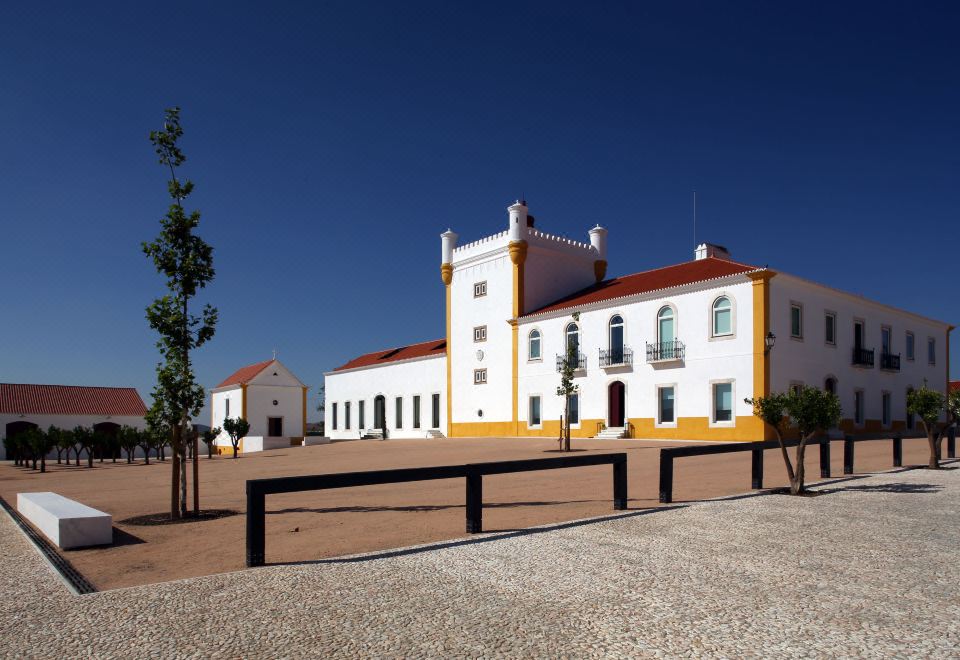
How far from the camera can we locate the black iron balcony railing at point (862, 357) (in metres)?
31.8

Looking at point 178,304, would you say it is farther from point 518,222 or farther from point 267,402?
point 267,402

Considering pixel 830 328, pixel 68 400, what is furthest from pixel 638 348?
pixel 68 400

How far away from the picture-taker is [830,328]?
101 ft

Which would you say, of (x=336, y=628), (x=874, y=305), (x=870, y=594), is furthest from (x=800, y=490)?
(x=874, y=305)

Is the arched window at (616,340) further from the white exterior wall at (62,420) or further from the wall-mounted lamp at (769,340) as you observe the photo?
the white exterior wall at (62,420)

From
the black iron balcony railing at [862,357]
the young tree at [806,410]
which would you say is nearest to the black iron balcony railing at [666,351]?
the black iron balcony railing at [862,357]

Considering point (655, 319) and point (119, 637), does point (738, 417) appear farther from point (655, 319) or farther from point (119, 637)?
point (119, 637)

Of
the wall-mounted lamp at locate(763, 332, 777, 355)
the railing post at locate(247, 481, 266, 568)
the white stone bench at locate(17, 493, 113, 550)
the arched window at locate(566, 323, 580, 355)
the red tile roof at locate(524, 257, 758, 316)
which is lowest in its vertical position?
the white stone bench at locate(17, 493, 113, 550)

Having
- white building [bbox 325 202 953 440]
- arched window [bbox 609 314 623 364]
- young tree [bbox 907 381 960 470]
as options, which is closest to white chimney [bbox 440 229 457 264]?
white building [bbox 325 202 953 440]

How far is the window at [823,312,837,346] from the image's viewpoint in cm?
3044

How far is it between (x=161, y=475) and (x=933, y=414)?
21.0m

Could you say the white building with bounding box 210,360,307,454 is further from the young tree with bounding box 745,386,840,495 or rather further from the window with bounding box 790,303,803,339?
the young tree with bounding box 745,386,840,495

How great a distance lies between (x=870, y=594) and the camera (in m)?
5.66

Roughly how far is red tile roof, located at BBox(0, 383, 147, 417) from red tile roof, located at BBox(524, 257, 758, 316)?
2875cm
